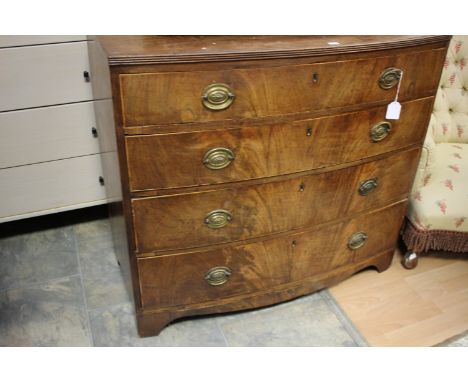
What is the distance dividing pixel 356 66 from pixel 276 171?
1.16 ft

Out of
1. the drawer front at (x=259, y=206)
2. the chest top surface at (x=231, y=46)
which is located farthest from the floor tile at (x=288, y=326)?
the chest top surface at (x=231, y=46)

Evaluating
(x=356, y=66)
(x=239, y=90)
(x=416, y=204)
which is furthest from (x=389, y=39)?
(x=416, y=204)

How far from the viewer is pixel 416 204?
1.72m

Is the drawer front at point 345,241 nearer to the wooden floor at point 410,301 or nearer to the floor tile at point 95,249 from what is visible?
the wooden floor at point 410,301

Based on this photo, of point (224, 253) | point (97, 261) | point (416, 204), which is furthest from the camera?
point (97, 261)

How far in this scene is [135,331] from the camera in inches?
61.0

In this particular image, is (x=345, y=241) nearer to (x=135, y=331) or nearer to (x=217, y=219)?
(x=217, y=219)

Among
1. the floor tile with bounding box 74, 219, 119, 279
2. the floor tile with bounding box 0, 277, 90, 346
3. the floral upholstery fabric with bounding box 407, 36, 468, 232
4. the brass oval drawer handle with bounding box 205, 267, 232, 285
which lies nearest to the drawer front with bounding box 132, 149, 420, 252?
the brass oval drawer handle with bounding box 205, 267, 232, 285

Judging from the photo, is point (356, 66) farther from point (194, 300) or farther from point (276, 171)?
point (194, 300)

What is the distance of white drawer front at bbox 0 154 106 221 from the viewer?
5.61ft

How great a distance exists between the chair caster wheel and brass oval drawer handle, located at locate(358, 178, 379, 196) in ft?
1.51

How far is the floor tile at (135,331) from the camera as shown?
1.51 metres

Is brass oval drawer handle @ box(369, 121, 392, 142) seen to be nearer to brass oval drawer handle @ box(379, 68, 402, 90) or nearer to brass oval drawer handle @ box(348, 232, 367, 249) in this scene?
brass oval drawer handle @ box(379, 68, 402, 90)

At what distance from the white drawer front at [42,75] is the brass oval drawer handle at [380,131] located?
97cm
